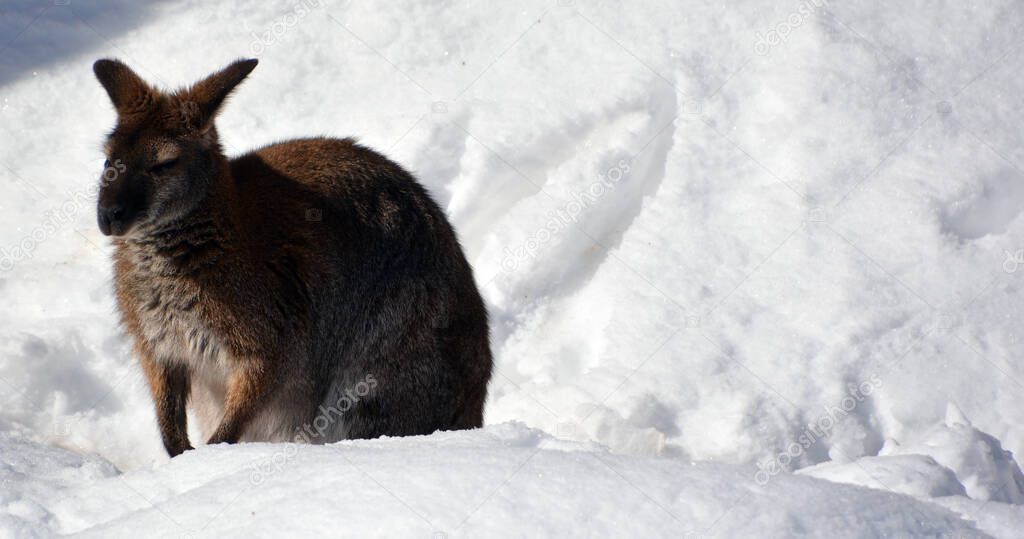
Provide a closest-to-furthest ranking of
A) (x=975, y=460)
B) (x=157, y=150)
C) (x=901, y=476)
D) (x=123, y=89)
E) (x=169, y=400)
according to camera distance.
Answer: (x=901, y=476), (x=157, y=150), (x=123, y=89), (x=975, y=460), (x=169, y=400)

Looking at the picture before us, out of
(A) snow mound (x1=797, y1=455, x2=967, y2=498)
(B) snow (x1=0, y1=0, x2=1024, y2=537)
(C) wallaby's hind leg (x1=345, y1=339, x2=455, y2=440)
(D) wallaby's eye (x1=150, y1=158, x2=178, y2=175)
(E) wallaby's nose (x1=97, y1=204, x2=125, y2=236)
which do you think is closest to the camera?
(A) snow mound (x1=797, y1=455, x2=967, y2=498)

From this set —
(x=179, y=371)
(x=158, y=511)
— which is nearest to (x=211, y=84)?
(x=179, y=371)

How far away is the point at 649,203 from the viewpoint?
7.66 metres

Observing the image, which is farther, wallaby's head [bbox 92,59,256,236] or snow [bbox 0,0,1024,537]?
snow [bbox 0,0,1024,537]

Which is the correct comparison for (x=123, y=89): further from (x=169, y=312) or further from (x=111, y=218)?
(x=169, y=312)

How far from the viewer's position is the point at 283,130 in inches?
319

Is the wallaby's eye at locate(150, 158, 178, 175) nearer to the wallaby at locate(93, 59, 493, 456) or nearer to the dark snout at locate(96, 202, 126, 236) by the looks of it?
the wallaby at locate(93, 59, 493, 456)

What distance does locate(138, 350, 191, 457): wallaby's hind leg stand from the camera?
5730mm

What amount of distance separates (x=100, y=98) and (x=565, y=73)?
3.22 m

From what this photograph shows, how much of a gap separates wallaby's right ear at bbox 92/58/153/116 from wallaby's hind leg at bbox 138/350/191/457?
1219 mm

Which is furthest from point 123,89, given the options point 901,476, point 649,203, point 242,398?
point 901,476

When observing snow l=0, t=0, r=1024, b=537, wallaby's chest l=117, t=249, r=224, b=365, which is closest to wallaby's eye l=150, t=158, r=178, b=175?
wallaby's chest l=117, t=249, r=224, b=365

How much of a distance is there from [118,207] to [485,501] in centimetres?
216

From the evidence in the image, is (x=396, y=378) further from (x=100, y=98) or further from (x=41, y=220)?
(x=100, y=98)
